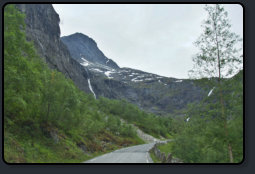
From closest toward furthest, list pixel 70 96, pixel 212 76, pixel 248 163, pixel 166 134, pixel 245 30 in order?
pixel 248 163
pixel 245 30
pixel 212 76
pixel 70 96
pixel 166 134

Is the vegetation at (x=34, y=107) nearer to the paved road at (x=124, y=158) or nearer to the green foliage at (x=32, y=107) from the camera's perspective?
the green foliage at (x=32, y=107)

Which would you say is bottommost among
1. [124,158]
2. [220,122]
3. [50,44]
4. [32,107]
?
[124,158]

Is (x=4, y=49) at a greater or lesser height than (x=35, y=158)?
greater

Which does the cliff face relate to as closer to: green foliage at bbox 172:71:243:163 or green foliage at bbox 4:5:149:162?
green foliage at bbox 4:5:149:162

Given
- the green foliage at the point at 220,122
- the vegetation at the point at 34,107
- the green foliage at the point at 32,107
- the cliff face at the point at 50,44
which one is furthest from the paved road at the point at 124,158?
the cliff face at the point at 50,44

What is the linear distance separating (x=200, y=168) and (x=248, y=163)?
2.38 m

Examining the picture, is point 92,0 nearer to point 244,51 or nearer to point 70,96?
point 244,51

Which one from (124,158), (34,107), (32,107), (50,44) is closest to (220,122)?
(124,158)

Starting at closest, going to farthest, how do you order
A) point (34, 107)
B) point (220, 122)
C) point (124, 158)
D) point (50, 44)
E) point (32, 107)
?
point (220, 122), point (32, 107), point (34, 107), point (124, 158), point (50, 44)

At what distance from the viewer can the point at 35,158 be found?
49.6ft

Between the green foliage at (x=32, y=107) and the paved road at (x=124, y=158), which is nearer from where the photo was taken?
the green foliage at (x=32, y=107)

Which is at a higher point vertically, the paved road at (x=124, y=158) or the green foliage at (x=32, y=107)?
the green foliage at (x=32, y=107)

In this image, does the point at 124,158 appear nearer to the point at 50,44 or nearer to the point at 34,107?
the point at 34,107

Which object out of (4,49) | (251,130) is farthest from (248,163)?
(4,49)
